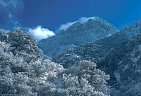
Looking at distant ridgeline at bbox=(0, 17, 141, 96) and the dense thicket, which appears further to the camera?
distant ridgeline at bbox=(0, 17, 141, 96)

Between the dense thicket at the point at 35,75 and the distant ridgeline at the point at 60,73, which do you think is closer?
the dense thicket at the point at 35,75

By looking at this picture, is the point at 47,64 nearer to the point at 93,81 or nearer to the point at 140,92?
the point at 93,81

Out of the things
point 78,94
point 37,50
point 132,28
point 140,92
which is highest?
point 132,28

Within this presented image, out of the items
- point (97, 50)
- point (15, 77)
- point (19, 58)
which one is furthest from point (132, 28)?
point (15, 77)

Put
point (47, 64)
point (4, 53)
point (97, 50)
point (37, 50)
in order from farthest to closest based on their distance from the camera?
point (97, 50)
point (37, 50)
point (47, 64)
point (4, 53)

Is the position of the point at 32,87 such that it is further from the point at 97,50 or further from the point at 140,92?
the point at 97,50

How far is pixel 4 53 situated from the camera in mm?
71250

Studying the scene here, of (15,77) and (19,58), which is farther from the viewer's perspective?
(19,58)

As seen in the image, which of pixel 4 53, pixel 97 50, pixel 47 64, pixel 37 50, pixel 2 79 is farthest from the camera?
pixel 97 50

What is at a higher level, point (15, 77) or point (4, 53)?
point (4, 53)

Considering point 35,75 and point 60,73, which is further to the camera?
point 60,73

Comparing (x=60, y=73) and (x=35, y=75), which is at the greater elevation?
(x=60, y=73)

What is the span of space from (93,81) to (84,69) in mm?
3122

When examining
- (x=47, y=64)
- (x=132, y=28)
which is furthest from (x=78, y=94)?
(x=132, y=28)
